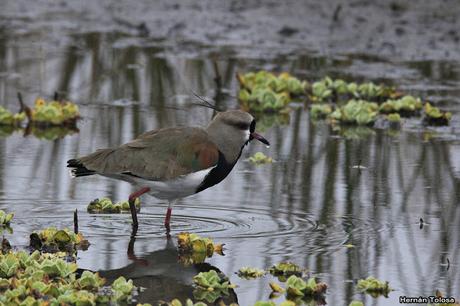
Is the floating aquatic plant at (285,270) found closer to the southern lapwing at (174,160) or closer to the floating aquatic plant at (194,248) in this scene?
the floating aquatic plant at (194,248)

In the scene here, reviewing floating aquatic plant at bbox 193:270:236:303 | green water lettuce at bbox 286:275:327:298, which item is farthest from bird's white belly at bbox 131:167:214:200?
green water lettuce at bbox 286:275:327:298

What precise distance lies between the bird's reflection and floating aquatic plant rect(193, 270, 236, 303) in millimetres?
36

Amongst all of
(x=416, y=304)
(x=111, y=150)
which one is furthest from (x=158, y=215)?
(x=416, y=304)

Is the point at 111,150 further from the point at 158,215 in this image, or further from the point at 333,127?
the point at 333,127

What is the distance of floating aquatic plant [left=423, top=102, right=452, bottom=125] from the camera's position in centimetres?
1066

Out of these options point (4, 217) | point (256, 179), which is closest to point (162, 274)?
point (4, 217)

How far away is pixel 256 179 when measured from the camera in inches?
347

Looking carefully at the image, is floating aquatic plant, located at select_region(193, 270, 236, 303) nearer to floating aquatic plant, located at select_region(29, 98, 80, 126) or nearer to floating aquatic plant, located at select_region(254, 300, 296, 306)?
floating aquatic plant, located at select_region(254, 300, 296, 306)

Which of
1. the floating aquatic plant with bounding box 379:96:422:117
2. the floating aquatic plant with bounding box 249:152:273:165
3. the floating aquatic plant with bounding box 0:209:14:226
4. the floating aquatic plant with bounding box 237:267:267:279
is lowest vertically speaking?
the floating aquatic plant with bounding box 237:267:267:279

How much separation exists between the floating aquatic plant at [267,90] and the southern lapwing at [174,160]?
3.58 meters

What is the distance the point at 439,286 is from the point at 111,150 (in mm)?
2265

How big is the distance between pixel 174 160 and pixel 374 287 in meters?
1.75

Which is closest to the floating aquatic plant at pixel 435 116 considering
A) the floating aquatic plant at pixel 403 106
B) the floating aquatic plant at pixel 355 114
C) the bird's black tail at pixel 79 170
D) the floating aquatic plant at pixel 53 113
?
the floating aquatic plant at pixel 403 106

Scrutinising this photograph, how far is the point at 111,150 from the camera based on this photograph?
7.46 meters
